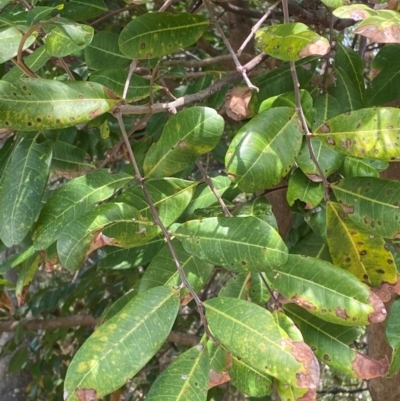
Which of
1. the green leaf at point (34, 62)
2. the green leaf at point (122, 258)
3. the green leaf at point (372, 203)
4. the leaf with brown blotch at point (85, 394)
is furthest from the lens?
the green leaf at point (122, 258)

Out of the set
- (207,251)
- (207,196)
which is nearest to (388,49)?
(207,196)

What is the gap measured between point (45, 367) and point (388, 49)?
171 centimetres

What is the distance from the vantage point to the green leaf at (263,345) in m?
0.51

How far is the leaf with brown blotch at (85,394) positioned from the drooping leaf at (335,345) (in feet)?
0.85

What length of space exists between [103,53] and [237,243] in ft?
1.42

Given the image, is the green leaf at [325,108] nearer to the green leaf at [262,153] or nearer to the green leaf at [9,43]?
the green leaf at [262,153]

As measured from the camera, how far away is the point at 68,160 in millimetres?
858

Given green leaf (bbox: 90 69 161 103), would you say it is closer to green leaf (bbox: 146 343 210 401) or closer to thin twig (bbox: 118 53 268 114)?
thin twig (bbox: 118 53 268 114)

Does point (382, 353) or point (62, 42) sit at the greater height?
point (62, 42)

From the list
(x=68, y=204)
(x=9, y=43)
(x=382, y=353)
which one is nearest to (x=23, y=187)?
(x=68, y=204)

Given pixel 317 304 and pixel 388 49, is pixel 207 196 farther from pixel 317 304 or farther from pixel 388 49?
pixel 388 49

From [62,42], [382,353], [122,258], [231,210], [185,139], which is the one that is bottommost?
[382,353]

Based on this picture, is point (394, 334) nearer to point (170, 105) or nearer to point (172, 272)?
point (172, 272)

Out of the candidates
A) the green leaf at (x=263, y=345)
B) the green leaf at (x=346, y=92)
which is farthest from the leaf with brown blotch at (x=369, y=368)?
the green leaf at (x=346, y=92)
